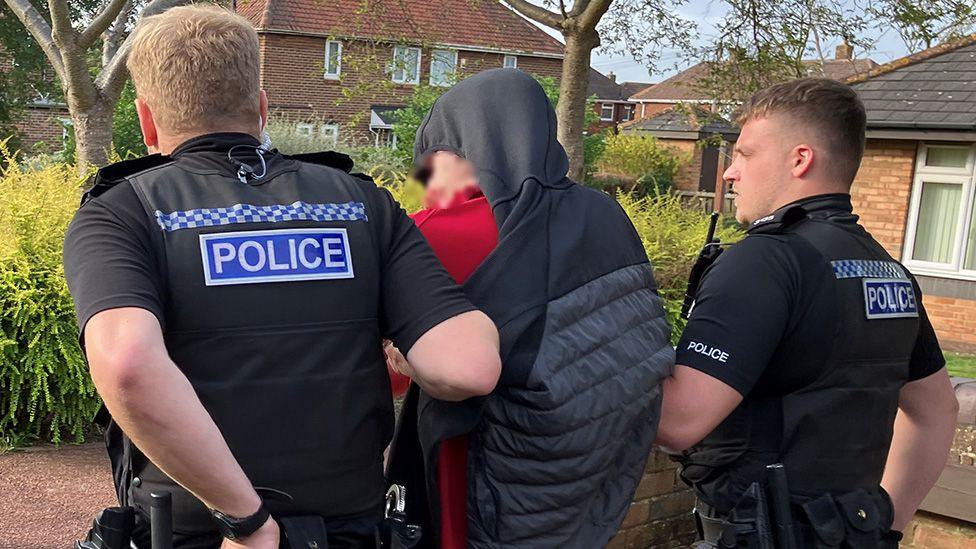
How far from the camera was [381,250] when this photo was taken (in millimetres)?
1982

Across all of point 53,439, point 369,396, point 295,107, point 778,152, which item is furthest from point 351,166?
point 295,107

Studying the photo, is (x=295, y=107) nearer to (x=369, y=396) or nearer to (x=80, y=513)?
(x=80, y=513)

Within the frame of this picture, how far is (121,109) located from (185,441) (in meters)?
21.8

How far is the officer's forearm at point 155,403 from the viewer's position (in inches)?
60.5

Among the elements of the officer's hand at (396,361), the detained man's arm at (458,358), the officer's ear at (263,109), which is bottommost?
the officer's hand at (396,361)

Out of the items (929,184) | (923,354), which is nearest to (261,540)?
(923,354)

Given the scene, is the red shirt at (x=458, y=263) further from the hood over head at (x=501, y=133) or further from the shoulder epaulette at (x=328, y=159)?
the shoulder epaulette at (x=328, y=159)

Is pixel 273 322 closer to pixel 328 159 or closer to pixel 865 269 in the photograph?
pixel 328 159

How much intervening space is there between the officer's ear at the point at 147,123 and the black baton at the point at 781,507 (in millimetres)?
1673

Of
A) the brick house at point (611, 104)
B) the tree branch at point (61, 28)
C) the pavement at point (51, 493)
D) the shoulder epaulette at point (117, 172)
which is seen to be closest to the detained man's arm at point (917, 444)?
the shoulder epaulette at point (117, 172)

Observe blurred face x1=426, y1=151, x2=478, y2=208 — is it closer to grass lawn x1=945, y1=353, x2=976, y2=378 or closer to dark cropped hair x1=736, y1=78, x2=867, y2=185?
dark cropped hair x1=736, y1=78, x2=867, y2=185

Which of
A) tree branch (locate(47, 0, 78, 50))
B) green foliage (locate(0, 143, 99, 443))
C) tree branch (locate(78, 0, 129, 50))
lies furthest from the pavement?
tree branch (locate(78, 0, 129, 50))

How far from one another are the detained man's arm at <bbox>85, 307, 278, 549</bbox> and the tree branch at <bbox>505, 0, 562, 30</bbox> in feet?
25.3

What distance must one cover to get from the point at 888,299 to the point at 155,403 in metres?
1.92
